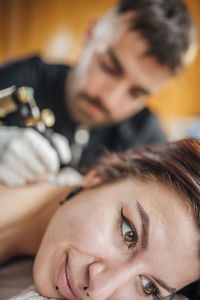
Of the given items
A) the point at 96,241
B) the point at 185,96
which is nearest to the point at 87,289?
the point at 96,241

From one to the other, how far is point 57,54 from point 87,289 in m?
3.14

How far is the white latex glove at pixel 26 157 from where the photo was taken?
910 mm

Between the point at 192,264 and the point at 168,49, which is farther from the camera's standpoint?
the point at 168,49

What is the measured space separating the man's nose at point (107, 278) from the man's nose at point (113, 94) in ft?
2.72

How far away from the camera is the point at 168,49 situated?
119cm

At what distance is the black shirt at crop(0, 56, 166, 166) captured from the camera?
1419 mm

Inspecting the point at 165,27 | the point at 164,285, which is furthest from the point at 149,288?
the point at 165,27

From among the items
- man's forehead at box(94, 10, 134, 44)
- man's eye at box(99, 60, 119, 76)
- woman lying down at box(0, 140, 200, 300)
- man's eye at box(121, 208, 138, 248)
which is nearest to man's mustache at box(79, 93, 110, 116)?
man's eye at box(99, 60, 119, 76)

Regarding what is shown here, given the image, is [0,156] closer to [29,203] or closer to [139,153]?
[29,203]

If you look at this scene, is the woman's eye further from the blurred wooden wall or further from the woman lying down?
the blurred wooden wall

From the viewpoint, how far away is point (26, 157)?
92cm

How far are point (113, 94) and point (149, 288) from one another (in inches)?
33.3

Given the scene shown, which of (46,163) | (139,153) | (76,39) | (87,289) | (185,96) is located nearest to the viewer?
(87,289)

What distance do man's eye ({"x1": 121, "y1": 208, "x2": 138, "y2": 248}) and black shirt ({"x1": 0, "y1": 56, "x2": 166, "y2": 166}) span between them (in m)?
0.80
